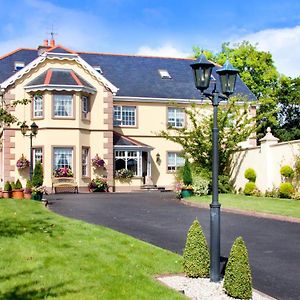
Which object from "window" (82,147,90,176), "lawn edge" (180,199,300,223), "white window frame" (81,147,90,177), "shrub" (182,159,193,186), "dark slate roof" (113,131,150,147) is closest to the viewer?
"lawn edge" (180,199,300,223)

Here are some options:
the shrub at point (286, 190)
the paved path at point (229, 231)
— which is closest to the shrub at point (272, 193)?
the shrub at point (286, 190)

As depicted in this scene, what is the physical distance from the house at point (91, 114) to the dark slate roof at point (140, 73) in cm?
8

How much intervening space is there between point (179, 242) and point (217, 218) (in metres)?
3.78

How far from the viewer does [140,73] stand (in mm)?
38094

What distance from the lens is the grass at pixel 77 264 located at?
662 centimetres

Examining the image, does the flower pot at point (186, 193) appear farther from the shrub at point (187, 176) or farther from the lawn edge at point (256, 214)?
the lawn edge at point (256, 214)

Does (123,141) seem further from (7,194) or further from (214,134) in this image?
(214,134)

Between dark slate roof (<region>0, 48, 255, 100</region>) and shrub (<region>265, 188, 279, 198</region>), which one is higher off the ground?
dark slate roof (<region>0, 48, 255, 100</region>)

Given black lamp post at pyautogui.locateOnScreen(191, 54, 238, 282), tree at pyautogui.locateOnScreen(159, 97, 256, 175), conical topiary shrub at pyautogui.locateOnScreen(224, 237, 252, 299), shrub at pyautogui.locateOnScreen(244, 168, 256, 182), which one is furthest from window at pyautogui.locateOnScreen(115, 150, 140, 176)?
conical topiary shrub at pyautogui.locateOnScreen(224, 237, 252, 299)

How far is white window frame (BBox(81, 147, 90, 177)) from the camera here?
106ft

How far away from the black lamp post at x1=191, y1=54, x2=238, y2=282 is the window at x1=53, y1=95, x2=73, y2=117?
23.6m

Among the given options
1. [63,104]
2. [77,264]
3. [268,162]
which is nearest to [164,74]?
[63,104]

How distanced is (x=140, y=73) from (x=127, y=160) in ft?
25.0

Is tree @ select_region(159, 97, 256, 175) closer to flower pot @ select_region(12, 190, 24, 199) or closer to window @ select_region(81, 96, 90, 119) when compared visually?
window @ select_region(81, 96, 90, 119)
